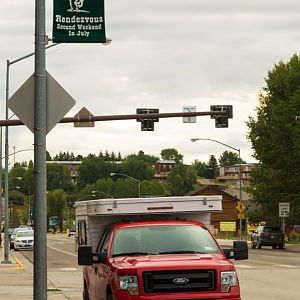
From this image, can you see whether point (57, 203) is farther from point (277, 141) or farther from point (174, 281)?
point (174, 281)

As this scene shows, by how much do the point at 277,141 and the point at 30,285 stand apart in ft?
138

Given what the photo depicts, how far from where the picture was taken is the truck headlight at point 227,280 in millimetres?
10406

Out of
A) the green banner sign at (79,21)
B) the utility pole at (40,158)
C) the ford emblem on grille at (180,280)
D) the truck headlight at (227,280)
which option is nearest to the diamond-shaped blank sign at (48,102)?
the utility pole at (40,158)

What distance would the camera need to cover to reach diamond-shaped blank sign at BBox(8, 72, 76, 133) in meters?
10.5

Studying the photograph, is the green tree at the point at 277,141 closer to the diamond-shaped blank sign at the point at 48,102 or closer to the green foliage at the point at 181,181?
the diamond-shaped blank sign at the point at 48,102

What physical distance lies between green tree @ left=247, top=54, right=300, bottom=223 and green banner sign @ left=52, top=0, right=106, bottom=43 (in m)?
48.7

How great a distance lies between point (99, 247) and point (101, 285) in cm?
105

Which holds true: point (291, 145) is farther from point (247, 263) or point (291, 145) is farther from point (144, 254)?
point (144, 254)

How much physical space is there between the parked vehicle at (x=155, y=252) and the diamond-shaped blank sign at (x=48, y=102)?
1.99m

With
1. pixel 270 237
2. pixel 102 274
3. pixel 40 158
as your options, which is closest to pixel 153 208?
pixel 102 274

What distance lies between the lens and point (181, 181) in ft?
586

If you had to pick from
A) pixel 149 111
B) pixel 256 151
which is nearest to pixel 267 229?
pixel 256 151

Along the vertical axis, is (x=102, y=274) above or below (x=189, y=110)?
below

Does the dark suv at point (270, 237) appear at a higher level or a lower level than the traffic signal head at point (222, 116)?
lower
